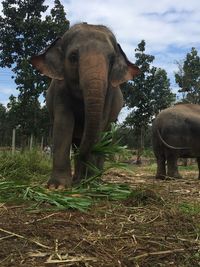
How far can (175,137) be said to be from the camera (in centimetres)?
1151

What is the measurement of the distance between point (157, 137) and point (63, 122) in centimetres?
483

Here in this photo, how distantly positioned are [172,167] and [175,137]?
0.63 metres

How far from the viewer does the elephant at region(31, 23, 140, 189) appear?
20.6 ft

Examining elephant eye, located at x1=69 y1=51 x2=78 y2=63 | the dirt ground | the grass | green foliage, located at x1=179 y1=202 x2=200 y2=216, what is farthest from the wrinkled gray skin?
the dirt ground

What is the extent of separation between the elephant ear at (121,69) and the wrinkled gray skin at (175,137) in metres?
3.83

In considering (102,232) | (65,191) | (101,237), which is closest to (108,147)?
(65,191)

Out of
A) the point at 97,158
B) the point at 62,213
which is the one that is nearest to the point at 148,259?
the point at 62,213

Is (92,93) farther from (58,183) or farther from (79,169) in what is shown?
(58,183)

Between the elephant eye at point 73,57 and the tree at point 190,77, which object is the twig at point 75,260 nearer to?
the elephant eye at point 73,57

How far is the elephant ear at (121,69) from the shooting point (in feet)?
24.4

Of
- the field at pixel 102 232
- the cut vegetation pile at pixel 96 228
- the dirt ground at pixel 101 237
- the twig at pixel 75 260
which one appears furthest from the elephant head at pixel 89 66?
the twig at pixel 75 260

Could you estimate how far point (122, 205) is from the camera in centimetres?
524

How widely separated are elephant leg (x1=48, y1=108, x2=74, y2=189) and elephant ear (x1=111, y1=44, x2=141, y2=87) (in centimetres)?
76

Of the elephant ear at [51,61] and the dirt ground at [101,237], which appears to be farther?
the elephant ear at [51,61]
